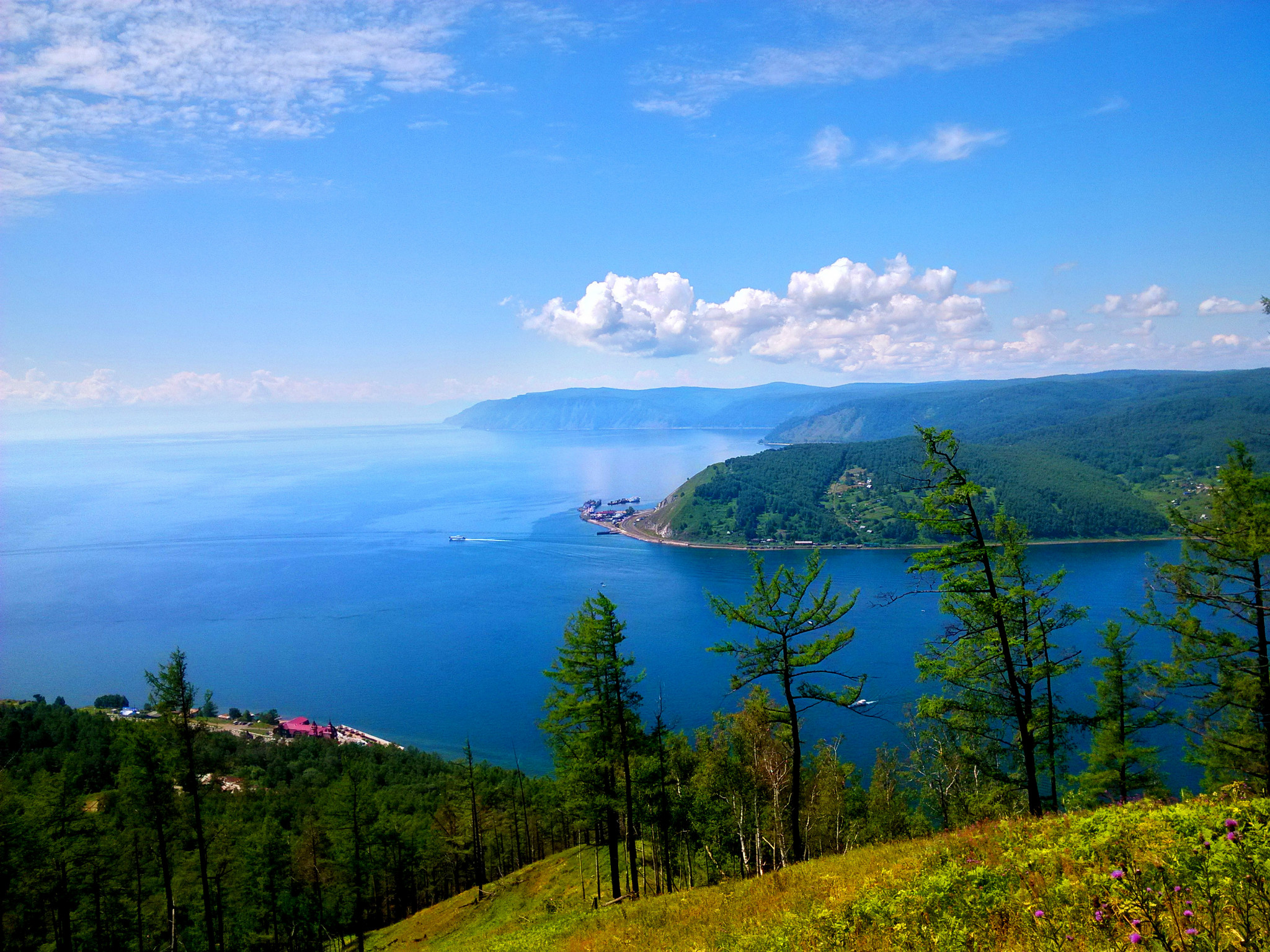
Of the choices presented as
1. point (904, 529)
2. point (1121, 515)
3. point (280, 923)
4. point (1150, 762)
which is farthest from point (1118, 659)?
point (1121, 515)

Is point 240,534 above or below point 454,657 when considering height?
above

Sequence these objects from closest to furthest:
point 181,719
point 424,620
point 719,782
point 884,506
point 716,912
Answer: point 716,912 < point 181,719 < point 719,782 < point 424,620 < point 884,506

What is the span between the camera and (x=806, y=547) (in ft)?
502

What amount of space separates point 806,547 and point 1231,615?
14601 cm

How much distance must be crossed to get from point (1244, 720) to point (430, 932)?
93.7 ft

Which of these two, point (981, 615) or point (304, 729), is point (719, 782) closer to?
point (981, 615)

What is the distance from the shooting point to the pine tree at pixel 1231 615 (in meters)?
12.3

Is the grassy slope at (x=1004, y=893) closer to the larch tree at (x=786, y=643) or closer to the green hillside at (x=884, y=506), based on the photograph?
the larch tree at (x=786, y=643)

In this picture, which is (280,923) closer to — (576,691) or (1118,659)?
(576,691)

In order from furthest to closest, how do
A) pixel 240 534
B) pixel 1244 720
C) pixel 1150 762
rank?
pixel 240 534
pixel 1150 762
pixel 1244 720

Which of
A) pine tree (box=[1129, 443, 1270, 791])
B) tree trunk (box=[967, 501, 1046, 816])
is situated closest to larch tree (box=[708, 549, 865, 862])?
A: tree trunk (box=[967, 501, 1046, 816])

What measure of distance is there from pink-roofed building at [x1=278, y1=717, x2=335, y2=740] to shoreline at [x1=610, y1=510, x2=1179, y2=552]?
302ft

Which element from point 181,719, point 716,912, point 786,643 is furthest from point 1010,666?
point 181,719

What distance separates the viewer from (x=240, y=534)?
167 m
